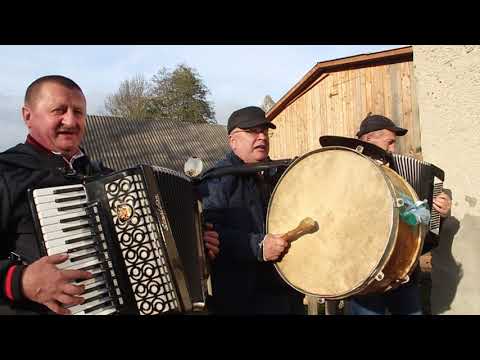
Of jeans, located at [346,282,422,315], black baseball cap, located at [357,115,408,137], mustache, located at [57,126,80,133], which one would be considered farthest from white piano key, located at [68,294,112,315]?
black baseball cap, located at [357,115,408,137]

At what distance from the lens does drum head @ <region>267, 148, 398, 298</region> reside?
181 cm

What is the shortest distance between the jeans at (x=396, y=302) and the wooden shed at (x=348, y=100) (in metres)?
2.78

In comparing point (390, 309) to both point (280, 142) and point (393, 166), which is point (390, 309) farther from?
point (280, 142)

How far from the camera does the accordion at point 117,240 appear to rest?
1566 millimetres

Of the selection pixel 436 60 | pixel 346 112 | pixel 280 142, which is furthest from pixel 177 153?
pixel 436 60

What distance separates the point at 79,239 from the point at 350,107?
5.12 metres

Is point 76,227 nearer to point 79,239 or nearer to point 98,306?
point 79,239

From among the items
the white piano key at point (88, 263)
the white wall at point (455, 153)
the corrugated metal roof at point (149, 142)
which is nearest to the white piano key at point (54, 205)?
the white piano key at point (88, 263)

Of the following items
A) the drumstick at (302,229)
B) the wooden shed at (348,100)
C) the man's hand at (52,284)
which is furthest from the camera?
the wooden shed at (348,100)

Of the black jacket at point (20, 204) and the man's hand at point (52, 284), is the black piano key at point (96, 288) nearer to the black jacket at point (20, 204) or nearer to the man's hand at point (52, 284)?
the man's hand at point (52, 284)

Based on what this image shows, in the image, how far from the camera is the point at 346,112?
6148 millimetres

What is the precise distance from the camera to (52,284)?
152 centimetres

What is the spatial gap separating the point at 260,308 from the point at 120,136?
1436cm

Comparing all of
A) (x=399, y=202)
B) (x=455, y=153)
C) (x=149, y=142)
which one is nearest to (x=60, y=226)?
(x=399, y=202)
